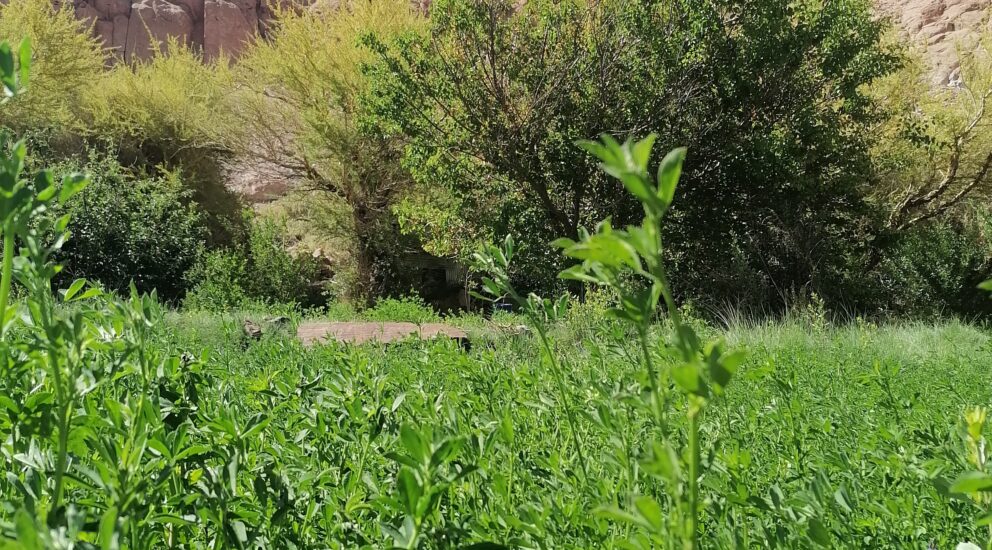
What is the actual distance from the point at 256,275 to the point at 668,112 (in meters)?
8.26

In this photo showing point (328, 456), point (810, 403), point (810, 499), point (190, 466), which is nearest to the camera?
point (810, 499)

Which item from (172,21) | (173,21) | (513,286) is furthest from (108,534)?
(173,21)

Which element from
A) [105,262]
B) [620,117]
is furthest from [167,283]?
[620,117]

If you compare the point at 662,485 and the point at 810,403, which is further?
the point at 810,403

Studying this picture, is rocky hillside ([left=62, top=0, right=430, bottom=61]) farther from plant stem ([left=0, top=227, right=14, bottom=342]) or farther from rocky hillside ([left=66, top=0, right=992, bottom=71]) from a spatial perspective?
plant stem ([left=0, top=227, right=14, bottom=342])

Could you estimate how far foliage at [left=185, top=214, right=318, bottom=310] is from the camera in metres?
11.5

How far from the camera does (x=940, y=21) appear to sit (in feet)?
79.0

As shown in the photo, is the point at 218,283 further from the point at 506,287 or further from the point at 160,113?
the point at 506,287

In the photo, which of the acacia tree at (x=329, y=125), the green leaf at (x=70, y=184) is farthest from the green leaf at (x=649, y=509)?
the acacia tree at (x=329, y=125)

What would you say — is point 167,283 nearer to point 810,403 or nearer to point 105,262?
point 105,262

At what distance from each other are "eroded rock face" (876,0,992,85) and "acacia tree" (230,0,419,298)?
17.6 meters

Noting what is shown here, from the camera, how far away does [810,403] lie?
6.89 feet

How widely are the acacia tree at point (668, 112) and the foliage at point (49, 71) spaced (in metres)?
8.66

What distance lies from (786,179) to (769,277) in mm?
1588
